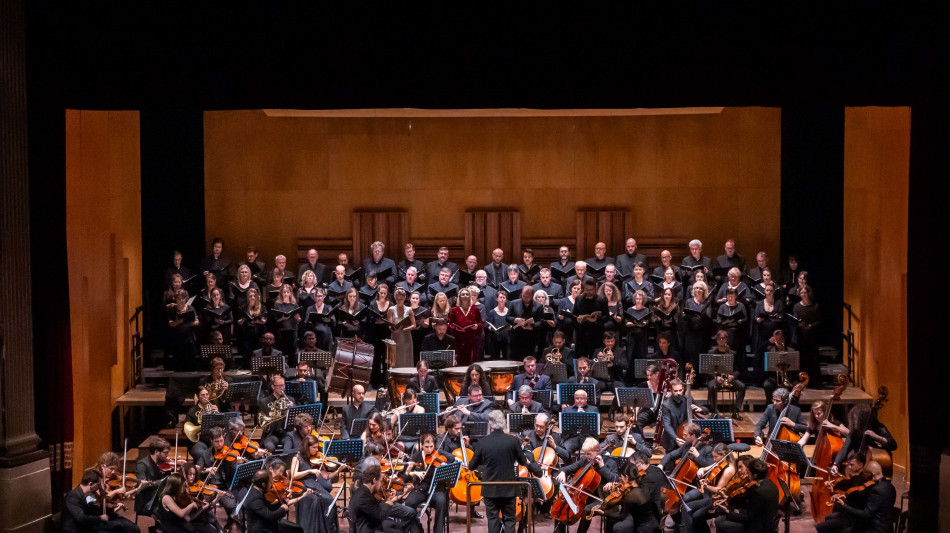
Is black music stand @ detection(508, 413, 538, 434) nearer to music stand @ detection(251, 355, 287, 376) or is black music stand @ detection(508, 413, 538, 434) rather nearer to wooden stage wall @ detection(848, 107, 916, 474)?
music stand @ detection(251, 355, 287, 376)

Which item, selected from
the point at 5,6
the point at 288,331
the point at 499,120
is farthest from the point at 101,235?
the point at 499,120

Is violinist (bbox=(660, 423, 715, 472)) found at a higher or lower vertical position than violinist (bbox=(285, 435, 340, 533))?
higher

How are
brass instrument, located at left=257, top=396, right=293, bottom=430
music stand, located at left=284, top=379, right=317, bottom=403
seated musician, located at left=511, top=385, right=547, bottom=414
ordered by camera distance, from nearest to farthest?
seated musician, located at left=511, top=385, right=547, bottom=414
brass instrument, located at left=257, top=396, right=293, bottom=430
music stand, located at left=284, top=379, right=317, bottom=403

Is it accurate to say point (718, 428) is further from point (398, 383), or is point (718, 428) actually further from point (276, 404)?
point (276, 404)

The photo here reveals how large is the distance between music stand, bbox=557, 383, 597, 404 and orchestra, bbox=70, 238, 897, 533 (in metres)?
0.02

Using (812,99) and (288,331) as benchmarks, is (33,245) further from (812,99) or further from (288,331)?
(812,99)

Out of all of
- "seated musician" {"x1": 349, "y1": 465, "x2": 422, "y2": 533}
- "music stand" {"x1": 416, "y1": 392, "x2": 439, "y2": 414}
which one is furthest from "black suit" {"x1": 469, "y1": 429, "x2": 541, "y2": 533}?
"music stand" {"x1": 416, "y1": 392, "x2": 439, "y2": 414}

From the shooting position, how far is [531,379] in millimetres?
11469

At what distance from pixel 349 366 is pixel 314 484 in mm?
2582

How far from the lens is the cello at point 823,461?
938 centimetres

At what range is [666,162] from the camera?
52.6 feet

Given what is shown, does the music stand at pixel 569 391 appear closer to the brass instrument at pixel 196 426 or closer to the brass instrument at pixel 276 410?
the brass instrument at pixel 276 410

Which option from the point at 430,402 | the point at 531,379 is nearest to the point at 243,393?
the point at 430,402

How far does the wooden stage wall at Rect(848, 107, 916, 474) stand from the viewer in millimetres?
11531
